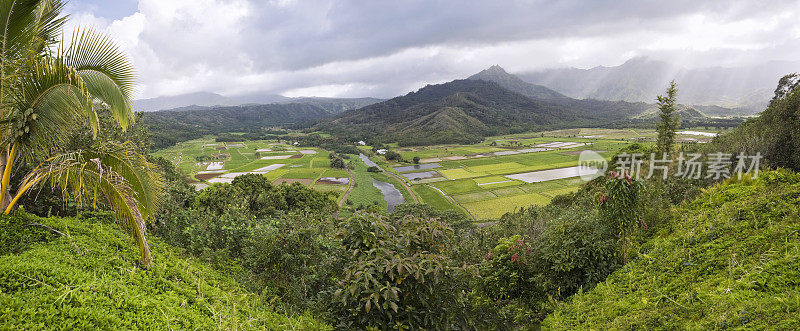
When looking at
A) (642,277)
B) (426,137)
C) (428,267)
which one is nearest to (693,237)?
(642,277)

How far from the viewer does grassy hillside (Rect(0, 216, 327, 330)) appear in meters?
2.52

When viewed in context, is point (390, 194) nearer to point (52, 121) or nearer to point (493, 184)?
point (493, 184)

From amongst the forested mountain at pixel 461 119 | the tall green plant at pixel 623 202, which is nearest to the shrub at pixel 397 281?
the tall green plant at pixel 623 202

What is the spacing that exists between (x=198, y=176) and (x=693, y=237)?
53037 mm

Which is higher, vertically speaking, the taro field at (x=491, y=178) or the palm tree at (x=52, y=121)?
the palm tree at (x=52, y=121)

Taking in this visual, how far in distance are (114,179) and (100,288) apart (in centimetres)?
152

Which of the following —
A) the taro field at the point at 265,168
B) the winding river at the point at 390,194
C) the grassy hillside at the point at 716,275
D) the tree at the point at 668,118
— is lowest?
the winding river at the point at 390,194

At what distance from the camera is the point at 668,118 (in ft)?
29.2

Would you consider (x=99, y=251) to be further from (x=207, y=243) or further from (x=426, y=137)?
(x=426, y=137)

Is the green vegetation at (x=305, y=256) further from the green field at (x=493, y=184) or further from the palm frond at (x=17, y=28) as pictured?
the green field at (x=493, y=184)

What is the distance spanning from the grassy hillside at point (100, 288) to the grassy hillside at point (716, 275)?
4076 millimetres

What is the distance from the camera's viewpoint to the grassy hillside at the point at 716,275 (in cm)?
327

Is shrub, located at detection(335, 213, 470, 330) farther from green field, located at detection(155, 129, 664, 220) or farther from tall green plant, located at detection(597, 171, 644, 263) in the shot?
green field, located at detection(155, 129, 664, 220)

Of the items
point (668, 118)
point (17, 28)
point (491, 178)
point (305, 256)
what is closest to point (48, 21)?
point (17, 28)
